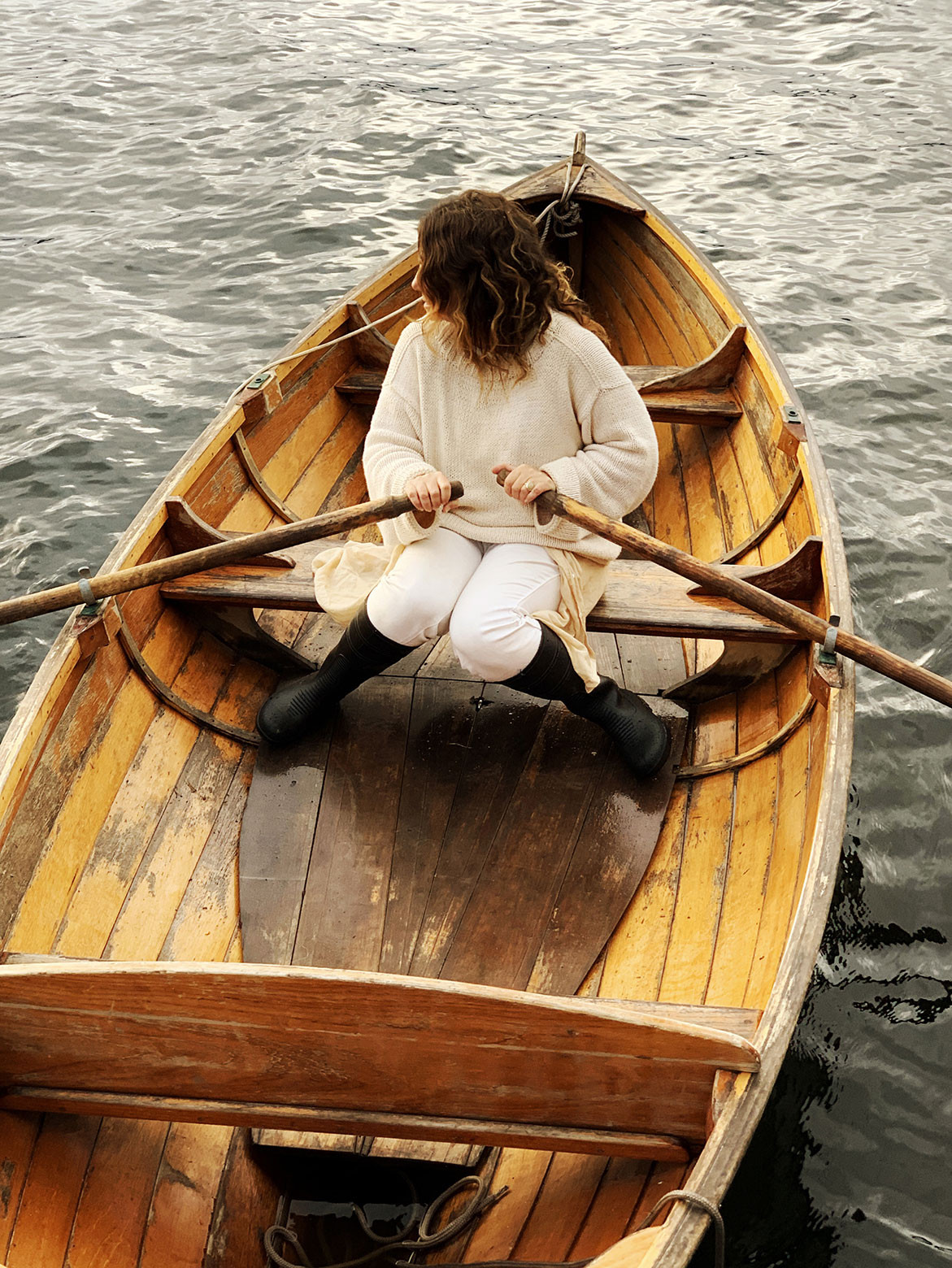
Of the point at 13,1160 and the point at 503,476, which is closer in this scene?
the point at 13,1160

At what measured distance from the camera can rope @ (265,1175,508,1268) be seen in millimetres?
2477

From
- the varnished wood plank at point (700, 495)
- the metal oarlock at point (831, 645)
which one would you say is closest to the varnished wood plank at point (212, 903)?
the metal oarlock at point (831, 645)

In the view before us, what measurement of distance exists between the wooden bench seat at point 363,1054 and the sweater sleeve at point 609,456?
1.41 metres

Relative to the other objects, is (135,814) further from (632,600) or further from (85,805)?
(632,600)

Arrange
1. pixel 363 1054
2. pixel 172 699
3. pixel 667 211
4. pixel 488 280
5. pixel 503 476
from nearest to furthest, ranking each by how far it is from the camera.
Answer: pixel 363 1054, pixel 488 280, pixel 503 476, pixel 172 699, pixel 667 211

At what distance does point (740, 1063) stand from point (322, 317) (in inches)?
142

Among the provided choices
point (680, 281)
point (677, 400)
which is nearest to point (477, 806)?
point (677, 400)

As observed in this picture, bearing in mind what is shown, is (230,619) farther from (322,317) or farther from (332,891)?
(322,317)

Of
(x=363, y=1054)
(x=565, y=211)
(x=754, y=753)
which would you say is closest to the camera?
(x=363, y=1054)

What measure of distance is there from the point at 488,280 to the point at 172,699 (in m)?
1.58

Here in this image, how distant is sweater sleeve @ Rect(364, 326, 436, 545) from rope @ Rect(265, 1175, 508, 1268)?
170cm

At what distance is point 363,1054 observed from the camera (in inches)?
87.3

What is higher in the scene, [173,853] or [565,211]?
[565,211]

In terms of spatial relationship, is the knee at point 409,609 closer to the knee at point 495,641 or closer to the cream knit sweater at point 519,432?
the knee at point 495,641
